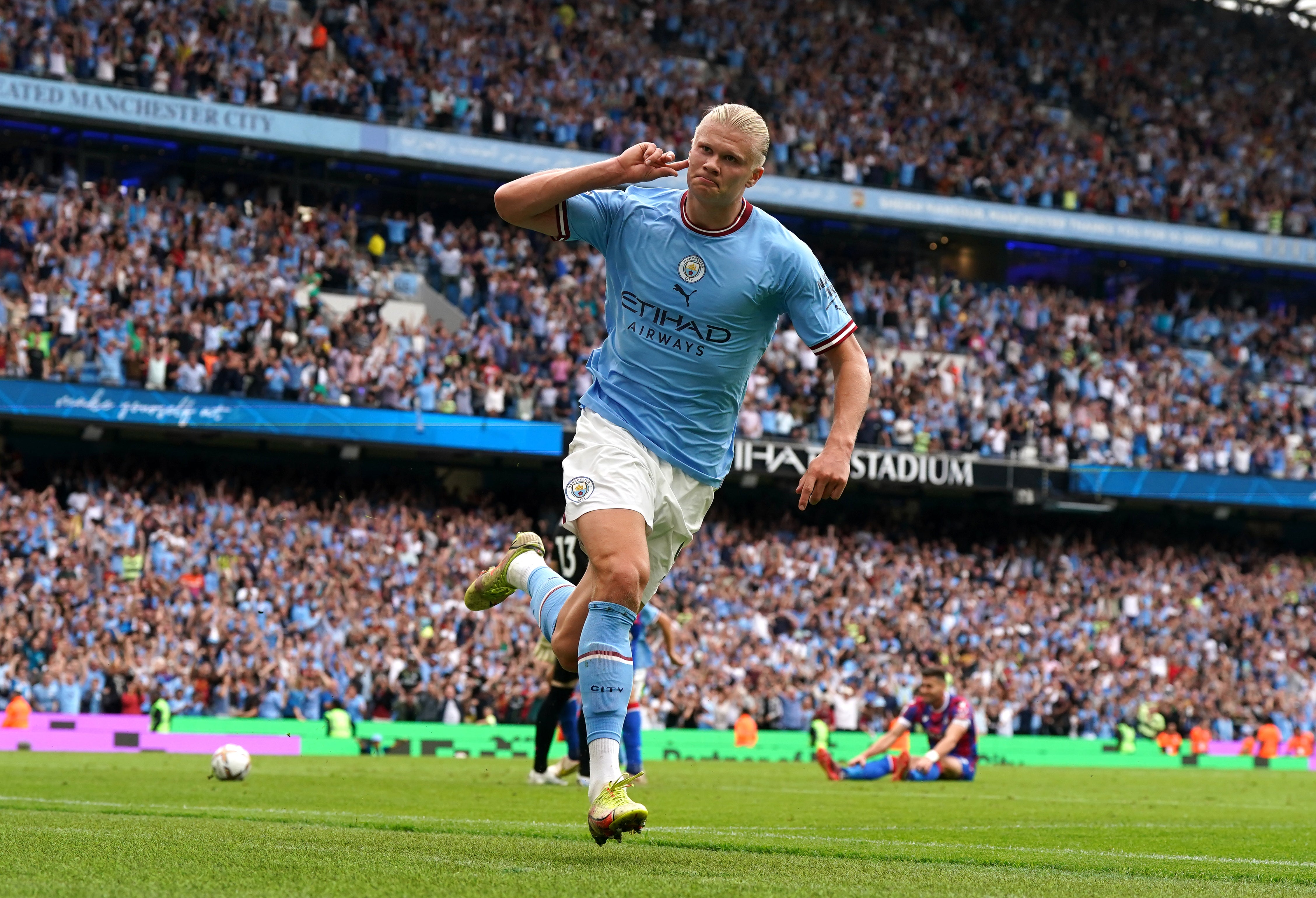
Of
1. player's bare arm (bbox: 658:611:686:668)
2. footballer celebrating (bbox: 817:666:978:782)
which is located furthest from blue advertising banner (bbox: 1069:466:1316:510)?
player's bare arm (bbox: 658:611:686:668)

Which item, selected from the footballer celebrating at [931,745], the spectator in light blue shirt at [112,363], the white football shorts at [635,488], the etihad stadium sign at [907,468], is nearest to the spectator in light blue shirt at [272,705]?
the spectator in light blue shirt at [112,363]

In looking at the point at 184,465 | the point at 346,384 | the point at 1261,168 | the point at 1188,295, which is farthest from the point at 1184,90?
the point at 184,465

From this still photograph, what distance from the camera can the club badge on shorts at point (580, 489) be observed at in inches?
236

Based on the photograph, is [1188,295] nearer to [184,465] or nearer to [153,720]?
[184,465]

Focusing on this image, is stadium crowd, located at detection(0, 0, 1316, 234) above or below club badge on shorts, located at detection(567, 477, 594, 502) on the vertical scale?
above

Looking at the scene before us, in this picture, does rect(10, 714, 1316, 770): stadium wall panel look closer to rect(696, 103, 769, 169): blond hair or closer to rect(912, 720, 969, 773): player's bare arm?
rect(912, 720, 969, 773): player's bare arm

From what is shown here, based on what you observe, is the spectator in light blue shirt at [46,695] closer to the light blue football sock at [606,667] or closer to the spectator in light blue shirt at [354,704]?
the spectator in light blue shirt at [354,704]

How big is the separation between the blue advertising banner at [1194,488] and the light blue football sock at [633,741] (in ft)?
78.5

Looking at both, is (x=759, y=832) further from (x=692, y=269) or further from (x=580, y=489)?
(x=692, y=269)

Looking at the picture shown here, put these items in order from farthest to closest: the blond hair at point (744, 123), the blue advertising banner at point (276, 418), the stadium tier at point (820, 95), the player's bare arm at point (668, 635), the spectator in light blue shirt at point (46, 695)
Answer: the stadium tier at point (820, 95)
the blue advertising banner at point (276, 418)
the spectator in light blue shirt at point (46, 695)
the player's bare arm at point (668, 635)
the blond hair at point (744, 123)

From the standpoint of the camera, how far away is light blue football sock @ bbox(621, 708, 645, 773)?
1171cm

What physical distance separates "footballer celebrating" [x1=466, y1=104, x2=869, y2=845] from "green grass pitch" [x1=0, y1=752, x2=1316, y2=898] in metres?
0.92

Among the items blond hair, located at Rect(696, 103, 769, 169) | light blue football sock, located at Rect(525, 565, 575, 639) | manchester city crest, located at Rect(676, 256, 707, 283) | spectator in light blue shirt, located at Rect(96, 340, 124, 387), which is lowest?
light blue football sock, located at Rect(525, 565, 575, 639)

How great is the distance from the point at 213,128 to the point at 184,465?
6572mm
